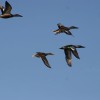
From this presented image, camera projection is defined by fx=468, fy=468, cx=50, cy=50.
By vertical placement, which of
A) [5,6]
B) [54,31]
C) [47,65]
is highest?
[5,6]

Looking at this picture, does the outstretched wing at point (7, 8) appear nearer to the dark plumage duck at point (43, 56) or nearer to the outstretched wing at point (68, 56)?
the dark plumage duck at point (43, 56)

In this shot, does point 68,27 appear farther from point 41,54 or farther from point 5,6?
point 5,6

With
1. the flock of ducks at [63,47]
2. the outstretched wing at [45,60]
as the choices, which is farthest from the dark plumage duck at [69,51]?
the outstretched wing at [45,60]

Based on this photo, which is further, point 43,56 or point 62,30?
point 43,56

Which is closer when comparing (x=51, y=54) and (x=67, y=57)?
(x=67, y=57)

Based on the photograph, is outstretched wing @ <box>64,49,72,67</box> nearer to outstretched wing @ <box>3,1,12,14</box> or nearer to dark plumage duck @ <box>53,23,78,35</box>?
dark plumage duck @ <box>53,23,78,35</box>

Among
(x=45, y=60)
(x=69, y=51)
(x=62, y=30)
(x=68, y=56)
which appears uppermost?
(x=62, y=30)

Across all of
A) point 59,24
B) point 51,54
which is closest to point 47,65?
point 51,54

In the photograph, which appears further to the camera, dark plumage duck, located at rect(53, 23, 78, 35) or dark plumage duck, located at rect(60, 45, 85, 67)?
dark plumage duck, located at rect(53, 23, 78, 35)

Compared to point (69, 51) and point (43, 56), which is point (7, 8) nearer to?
point (43, 56)

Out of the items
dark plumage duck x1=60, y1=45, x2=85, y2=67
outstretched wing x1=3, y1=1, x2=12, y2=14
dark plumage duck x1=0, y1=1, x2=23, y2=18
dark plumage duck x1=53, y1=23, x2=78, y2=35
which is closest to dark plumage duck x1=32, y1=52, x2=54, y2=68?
dark plumage duck x1=53, y1=23, x2=78, y2=35

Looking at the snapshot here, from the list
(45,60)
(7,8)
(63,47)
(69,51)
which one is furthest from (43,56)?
(7,8)

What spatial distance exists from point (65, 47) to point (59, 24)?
281 centimetres

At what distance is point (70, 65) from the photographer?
42906 millimetres
